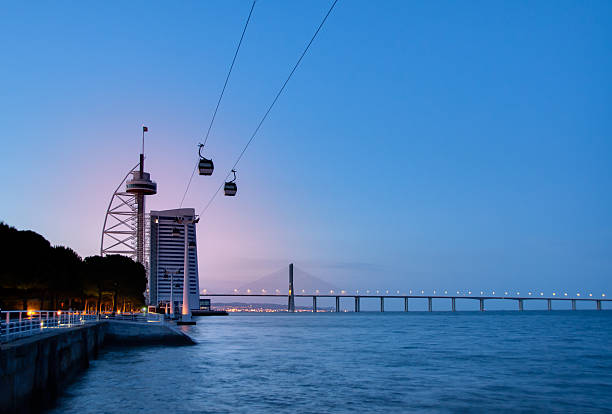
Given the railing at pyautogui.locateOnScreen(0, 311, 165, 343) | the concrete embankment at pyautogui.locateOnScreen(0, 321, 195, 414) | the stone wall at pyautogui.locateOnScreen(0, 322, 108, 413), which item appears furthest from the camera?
the railing at pyautogui.locateOnScreen(0, 311, 165, 343)

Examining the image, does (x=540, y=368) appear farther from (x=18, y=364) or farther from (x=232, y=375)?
(x=18, y=364)

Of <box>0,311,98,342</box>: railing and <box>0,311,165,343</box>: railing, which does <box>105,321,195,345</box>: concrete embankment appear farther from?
<box>0,311,98,342</box>: railing

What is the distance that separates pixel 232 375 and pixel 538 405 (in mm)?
20736

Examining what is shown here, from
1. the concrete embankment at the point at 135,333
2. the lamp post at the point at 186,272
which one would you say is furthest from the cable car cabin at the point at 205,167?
the lamp post at the point at 186,272

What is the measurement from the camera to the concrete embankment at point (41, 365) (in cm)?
1948

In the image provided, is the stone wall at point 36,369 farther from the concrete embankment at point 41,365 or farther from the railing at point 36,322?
the railing at point 36,322

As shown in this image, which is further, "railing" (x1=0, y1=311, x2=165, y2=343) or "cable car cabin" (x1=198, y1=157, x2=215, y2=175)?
"cable car cabin" (x1=198, y1=157, x2=215, y2=175)

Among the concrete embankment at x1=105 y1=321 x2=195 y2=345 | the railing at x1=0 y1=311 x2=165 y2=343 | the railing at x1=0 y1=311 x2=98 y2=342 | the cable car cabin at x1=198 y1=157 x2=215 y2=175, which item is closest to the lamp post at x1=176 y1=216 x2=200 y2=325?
the railing at x1=0 y1=311 x2=165 y2=343

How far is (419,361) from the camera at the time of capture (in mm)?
55781

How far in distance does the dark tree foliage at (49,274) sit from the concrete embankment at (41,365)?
17.1 meters

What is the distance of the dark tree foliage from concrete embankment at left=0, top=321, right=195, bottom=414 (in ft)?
56.0

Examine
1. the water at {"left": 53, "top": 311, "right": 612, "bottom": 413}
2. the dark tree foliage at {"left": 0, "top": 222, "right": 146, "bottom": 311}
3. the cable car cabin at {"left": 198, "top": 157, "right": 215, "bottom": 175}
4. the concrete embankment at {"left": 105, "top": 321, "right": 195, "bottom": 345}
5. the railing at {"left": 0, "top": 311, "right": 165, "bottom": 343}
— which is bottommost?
the water at {"left": 53, "top": 311, "right": 612, "bottom": 413}

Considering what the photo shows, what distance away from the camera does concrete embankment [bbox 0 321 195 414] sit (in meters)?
19.5

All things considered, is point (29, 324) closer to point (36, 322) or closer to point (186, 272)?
point (36, 322)
